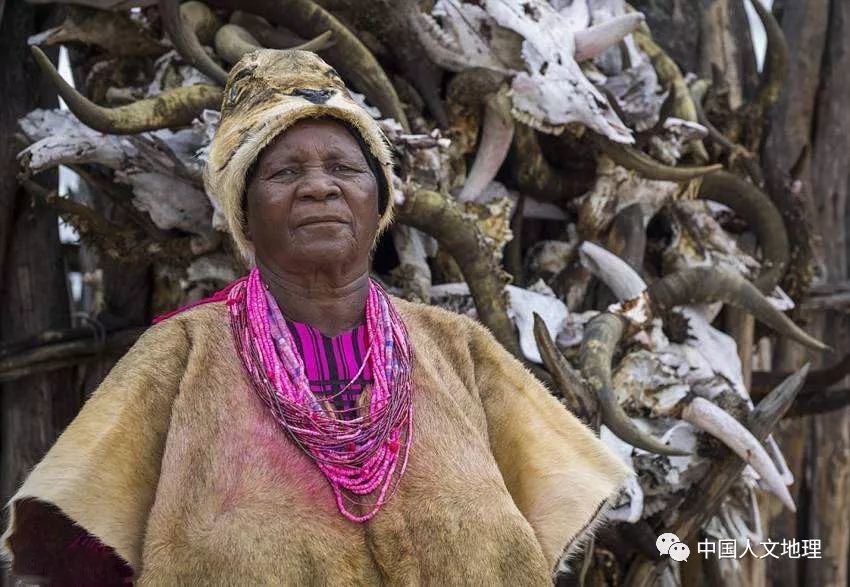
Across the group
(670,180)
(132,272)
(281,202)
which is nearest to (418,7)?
(670,180)

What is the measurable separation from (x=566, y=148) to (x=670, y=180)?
42 centimetres

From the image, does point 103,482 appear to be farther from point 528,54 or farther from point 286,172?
point 528,54

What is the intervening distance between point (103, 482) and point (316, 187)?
60cm

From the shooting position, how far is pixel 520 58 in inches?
157

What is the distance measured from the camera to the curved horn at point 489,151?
4051mm

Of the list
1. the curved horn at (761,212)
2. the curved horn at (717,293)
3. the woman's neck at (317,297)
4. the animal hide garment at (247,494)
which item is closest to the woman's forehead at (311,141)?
the woman's neck at (317,297)

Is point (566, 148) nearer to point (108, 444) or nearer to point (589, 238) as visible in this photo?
point (589, 238)

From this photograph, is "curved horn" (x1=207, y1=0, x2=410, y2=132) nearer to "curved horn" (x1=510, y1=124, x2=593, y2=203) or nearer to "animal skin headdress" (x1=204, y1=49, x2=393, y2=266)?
"curved horn" (x1=510, y1=124, x2=593, y2=203)

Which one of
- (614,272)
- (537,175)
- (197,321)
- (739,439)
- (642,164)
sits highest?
(197,321)

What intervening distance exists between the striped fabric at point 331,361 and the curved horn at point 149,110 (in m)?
1.26

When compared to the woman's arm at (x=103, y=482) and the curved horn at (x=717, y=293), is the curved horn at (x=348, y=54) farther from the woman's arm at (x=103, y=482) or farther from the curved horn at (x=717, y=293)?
the woman's arm at (x=103, y=482)

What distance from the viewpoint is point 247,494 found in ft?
6.34

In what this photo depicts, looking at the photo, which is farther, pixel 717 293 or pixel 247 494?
pixel 717 293

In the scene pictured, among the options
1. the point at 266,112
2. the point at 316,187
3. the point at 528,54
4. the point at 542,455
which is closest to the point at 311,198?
the point at 316,187
